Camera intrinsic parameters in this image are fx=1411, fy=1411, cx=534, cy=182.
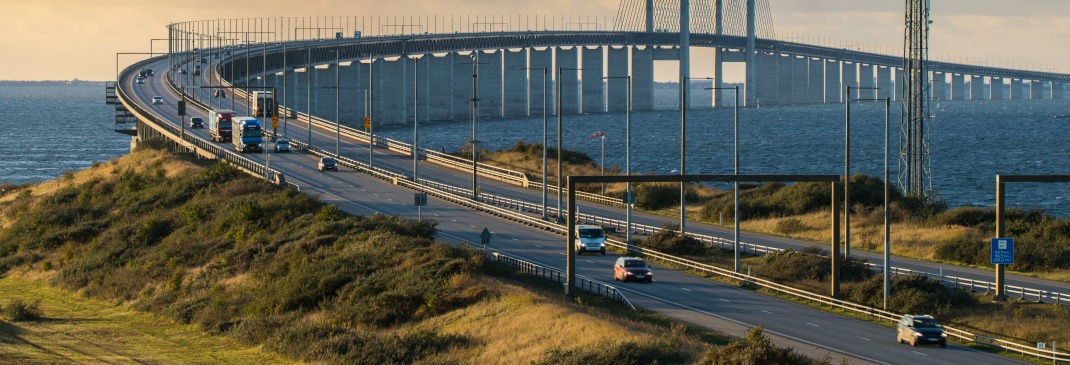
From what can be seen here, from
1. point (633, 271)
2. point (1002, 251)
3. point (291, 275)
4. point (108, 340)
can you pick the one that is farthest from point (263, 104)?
point (1002, 251)

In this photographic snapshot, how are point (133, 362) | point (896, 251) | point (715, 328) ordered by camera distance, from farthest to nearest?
point (896, 251) < point (133, 362) < point (715, 328)

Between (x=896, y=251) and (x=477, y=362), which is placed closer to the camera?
(x=477, y=362)

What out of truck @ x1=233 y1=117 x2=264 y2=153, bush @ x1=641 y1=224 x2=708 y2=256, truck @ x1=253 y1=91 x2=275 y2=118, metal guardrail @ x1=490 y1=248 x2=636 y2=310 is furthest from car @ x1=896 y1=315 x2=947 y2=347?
truck @ x1=253 y1=91 x2=275 y2=118

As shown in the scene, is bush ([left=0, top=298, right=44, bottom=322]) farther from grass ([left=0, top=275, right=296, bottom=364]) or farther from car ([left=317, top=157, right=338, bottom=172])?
car ([left=317, top=157, right=338, bottom=172])

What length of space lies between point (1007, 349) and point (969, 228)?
28.9 meters

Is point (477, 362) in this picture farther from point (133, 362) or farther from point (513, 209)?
point (513, 209)

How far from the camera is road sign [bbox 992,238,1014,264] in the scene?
4750cm

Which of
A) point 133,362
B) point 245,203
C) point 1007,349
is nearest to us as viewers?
point 1007,349

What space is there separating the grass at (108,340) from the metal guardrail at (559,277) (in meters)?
11.0

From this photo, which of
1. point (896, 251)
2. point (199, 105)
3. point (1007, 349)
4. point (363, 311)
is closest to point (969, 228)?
point (896, 251)

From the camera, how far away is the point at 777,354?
34438mm

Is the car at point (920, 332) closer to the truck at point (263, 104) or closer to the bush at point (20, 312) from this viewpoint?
the bush at point (20, 312)

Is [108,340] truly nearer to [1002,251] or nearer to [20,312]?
[20,312]

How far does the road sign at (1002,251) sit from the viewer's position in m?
47.5
